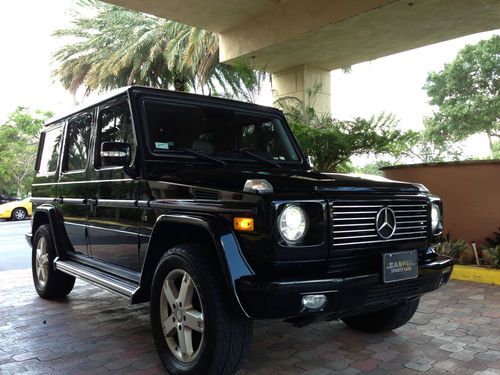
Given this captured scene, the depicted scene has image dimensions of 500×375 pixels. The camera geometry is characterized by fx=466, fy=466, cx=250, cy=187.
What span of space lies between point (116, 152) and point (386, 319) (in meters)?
Answer: 2.53

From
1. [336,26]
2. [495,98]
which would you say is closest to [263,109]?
[336,26]

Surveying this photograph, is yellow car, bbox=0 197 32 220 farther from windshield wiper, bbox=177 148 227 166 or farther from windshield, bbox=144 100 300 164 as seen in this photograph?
windshield wiper, bbox=177 148 227 166

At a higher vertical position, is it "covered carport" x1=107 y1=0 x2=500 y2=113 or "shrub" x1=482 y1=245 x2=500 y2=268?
"covered carport" x1=107 y1=0 x2=500 y2=113

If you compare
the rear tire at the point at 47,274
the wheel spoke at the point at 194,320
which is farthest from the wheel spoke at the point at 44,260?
the wheel spoke at the point at 194,320

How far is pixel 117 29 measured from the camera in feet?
68.2

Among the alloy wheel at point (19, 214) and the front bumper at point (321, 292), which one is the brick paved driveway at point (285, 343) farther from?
the alloy wheel at point (19, 214)

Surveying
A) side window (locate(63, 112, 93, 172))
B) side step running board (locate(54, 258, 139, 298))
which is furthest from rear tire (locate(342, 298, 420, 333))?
side window (locate(63, 112, 93, 172))

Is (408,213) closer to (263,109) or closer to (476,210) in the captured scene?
(263,109)

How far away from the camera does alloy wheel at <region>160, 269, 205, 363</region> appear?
2.89m

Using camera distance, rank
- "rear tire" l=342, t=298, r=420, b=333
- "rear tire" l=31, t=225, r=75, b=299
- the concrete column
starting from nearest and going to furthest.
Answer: "rear tire" l=342, t=298, r=420, b=333 < "rear tire" l=31, t=225, r=75, b=299 < the concrete column

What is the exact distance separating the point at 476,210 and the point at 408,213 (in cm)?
412

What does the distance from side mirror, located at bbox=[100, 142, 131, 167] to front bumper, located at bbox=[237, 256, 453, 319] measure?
1.50 m

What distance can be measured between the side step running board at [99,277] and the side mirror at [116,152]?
0.93 meters

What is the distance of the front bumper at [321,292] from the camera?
2.47 m
